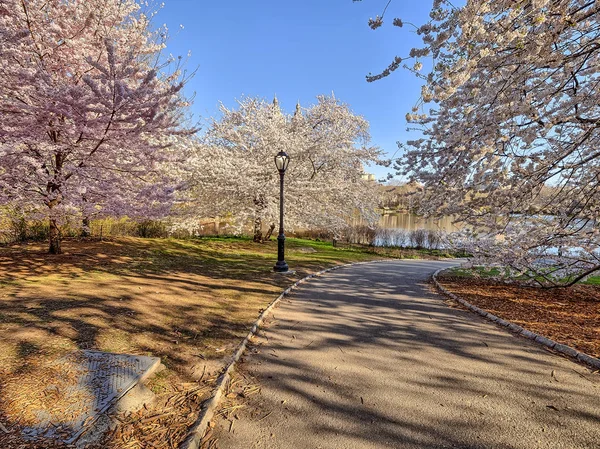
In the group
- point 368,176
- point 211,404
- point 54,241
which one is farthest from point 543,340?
point 368,176

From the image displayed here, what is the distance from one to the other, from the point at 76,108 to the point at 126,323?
4435 mm

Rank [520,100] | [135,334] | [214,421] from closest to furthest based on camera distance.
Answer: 1. [214,421]
2. [135,334]
3. [520,100]

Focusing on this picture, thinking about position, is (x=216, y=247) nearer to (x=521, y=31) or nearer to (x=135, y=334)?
(x=135, y=334)

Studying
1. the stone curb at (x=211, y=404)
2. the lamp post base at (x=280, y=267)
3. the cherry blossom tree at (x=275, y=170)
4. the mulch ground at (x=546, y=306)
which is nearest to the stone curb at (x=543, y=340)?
the mulch ground at (x=546, y=306)

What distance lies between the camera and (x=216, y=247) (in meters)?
16.1

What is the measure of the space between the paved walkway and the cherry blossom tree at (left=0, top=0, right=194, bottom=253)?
521 centimetres

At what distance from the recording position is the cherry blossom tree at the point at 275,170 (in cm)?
1597

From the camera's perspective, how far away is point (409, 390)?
3104 mm

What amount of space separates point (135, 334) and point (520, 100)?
684 centimetres

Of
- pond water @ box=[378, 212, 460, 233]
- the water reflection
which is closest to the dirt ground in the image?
the water reflection

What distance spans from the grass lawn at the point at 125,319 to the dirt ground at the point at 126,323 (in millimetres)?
12

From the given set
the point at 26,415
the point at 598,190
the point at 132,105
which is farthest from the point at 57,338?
the point at 598,190

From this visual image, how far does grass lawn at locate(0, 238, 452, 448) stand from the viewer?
103 inches

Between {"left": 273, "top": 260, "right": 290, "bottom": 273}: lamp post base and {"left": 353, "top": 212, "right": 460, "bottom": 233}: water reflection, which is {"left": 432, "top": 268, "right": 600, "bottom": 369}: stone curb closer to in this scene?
{"left": 353, "top": 212, "right": 460, "bottom": 233}: water reflection
